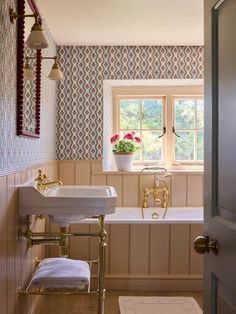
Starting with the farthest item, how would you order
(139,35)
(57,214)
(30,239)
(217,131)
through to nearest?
(139,35)
(30,239)
(57,214)
(217,131)

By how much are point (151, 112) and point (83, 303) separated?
2.20 metres

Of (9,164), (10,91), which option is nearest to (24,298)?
(9,164)

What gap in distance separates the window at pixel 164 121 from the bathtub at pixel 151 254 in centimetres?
120

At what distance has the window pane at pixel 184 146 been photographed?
4219mm

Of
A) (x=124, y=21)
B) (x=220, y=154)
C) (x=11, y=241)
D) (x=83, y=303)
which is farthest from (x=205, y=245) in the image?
(x=124, y=21)

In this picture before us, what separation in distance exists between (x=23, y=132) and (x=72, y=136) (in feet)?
5.50

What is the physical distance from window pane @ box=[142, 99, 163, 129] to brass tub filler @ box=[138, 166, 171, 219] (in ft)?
1.75

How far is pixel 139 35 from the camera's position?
11.9 feet

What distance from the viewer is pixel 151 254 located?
313cm

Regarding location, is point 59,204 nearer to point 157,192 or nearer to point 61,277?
point 61,277

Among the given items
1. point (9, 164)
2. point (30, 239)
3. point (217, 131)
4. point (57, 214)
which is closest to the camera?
point (217, 131)

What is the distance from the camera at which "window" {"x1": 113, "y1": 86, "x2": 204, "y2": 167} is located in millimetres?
4195

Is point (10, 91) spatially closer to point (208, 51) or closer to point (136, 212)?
point (208, 51)

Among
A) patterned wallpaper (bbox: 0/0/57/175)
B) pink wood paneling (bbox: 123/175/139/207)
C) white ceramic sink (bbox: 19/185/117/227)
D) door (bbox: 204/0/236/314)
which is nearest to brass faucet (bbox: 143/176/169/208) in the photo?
pink wood paneling (bbox: 123/175/139/207)
